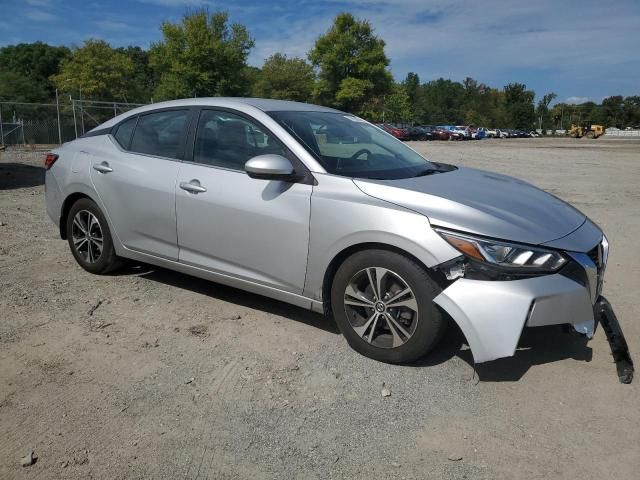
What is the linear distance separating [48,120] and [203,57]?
24.8 metres

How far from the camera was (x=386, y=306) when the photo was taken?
3.40 meters

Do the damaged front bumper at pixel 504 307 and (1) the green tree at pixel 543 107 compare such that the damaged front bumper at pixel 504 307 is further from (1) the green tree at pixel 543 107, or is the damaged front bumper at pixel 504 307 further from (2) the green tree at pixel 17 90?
(1) the green tree at pixel 543 107

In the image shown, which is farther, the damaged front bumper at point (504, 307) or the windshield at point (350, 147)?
the windshield at point (350, 147)

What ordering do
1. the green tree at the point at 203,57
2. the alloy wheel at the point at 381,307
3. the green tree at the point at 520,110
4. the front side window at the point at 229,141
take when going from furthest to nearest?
the green tree at the point at 520,110, the green tree at the point at 203,57, the front side window at the point at 229,141, the alloy wheel at the point at 381,307

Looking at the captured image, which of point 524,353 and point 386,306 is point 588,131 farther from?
point 386,306

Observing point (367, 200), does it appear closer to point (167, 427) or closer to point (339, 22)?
point (167, 427)

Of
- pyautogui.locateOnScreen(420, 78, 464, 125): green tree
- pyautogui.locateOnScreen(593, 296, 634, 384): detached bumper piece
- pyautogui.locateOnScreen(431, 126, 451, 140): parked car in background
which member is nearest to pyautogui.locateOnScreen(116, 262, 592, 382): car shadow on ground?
pyautogui.locateOnScreen(593, 296, 634, 384): detached bumper piece

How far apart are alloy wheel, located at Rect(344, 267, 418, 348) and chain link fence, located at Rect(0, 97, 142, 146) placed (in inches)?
857

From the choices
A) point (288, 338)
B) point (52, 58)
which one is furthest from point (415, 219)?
point (52, 58)

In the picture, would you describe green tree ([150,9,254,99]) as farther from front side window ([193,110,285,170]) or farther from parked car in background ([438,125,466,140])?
front side window ([193,110,285,170])

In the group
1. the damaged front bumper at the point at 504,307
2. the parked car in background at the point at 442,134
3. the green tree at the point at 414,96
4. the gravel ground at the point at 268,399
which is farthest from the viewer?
the green tree at the point at 414,96

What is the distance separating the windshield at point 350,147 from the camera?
388 centimetres

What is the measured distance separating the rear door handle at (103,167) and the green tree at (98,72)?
47608mm

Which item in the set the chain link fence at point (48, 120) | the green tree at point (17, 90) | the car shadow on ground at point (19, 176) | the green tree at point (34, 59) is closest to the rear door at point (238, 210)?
the car shadow on ground at point (19, 176)
